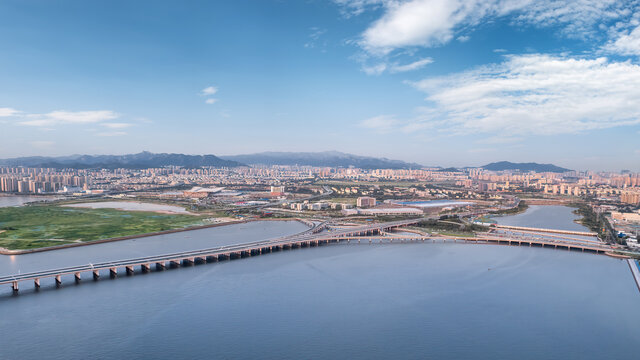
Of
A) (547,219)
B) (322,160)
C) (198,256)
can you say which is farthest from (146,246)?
(322,160)

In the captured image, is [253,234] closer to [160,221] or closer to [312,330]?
[160,221]

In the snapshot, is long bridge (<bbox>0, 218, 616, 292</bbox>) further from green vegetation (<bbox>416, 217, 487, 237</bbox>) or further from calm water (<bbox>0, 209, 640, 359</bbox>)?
green vegetation (<bbox>416, 217, 487, 237</bbox>)

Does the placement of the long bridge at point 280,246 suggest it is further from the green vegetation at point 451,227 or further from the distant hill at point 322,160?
the distant hill at point 322,160

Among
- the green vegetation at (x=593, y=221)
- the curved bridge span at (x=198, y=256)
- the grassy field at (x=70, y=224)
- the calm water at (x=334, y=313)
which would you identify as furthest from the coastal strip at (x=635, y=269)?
the grassy field at (x=70, y=224)

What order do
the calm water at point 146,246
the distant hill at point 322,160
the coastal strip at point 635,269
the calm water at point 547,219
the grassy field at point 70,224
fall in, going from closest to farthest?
the coastal strip at point 635,269 → the calm water at point 146,246 → the grassy field at point 70,224 → the calm water at point 547,219 → the distant hill at point 322,160

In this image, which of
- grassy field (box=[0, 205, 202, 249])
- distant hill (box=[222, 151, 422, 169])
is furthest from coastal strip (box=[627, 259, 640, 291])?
distant hill (box=[222, 151, 422, 169])

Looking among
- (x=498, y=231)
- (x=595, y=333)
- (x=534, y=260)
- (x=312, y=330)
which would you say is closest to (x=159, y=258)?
(x=312, y=330)

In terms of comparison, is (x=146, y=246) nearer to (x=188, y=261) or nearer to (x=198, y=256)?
(x=188, y=261)
